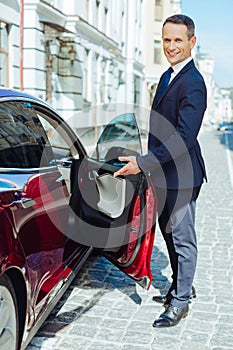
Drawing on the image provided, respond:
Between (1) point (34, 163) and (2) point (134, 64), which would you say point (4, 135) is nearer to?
(1) point (34, 163)

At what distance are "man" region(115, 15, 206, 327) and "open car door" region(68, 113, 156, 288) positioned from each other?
162 mm

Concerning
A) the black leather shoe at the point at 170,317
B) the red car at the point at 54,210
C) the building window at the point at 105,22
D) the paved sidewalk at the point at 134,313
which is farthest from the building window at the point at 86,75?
the black leather shoe at the point at 170,317

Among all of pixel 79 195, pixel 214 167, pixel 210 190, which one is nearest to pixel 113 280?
pixel 79 195

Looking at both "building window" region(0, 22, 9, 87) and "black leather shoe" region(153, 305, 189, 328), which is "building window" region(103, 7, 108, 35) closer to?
"building window" region(0, 22, 9, 87)

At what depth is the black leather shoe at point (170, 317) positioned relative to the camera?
3.85 metres

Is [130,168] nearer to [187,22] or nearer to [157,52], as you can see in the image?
[187,22]

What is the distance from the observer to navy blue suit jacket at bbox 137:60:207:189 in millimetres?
3434

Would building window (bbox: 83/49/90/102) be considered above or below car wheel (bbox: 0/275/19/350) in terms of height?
above

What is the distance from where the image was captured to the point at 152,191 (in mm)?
3713

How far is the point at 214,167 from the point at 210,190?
499 centimetres

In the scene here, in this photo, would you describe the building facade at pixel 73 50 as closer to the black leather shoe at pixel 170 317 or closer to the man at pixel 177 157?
the man at pixel 177 157

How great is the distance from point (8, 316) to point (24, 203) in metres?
0.62

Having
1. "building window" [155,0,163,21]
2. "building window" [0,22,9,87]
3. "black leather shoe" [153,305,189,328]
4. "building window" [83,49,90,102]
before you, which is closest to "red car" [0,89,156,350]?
"black leather shoe" [153,305,189,328]

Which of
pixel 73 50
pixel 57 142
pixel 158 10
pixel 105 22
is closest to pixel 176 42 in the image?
pixel 57 142
